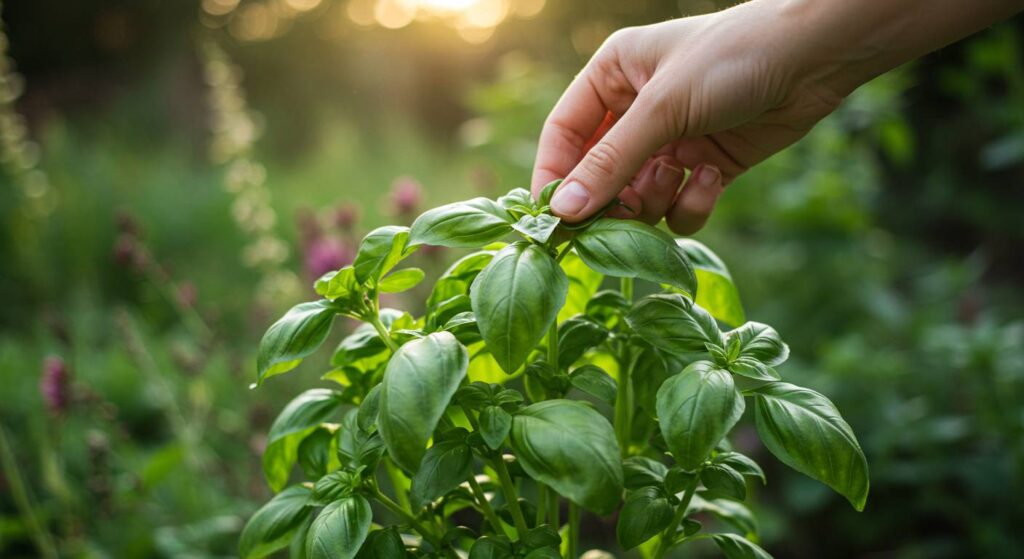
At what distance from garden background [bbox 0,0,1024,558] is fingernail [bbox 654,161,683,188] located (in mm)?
901

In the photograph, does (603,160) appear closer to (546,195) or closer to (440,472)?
(546,195)

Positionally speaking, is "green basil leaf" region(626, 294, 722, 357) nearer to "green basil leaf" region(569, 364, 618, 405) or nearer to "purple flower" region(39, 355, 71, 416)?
"green basil leaf" region(569, 364, 618, 405)

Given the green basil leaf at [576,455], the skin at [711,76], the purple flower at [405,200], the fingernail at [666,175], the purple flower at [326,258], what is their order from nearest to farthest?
the green basil leaf at [576,455] → the skin at [711,76] → the fingernail at [666,175] → the purple flower at [326,258] → the purple flower at [405,200]

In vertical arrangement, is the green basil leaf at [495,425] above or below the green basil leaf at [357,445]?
above

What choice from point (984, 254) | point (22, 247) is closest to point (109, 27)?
point (22, 247)

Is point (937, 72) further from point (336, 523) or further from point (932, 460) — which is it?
point (336, 523)

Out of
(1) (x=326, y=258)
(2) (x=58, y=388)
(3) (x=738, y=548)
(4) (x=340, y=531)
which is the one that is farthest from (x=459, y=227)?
(2) (x=58, y=388)

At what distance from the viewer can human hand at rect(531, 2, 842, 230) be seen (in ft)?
3.06

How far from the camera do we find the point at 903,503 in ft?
7.07

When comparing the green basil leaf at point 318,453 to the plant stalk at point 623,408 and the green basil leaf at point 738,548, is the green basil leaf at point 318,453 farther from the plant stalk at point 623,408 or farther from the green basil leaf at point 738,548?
the green basil leaf at point 738,548

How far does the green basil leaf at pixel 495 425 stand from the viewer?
670mm

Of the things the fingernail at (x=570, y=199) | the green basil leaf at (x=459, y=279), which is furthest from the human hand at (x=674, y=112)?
the green basil leaf at (x=459, y=279)

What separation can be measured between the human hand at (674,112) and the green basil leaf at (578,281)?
91 mm

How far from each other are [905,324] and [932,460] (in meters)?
0.58
